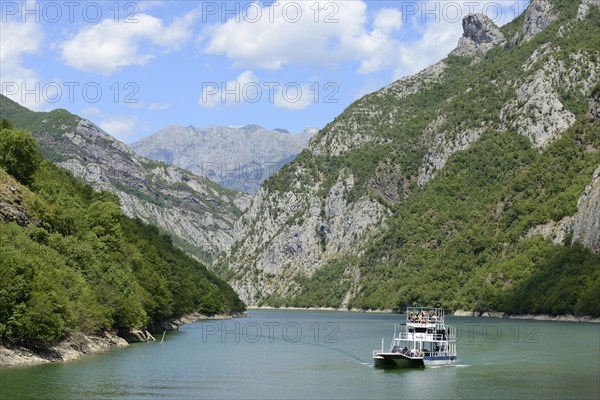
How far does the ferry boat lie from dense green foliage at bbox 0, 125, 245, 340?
38066mm

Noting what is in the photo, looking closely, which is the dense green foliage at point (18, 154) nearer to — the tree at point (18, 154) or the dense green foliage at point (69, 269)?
the tree at point (18, 154)

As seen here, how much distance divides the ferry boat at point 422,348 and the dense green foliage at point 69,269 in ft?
125

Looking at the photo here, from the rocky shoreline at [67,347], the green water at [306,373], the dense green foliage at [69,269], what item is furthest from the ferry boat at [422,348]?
the dense green foliage at [69,269]

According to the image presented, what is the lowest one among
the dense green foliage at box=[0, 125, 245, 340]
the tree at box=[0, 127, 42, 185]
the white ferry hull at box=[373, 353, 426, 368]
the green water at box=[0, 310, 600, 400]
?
the green water at box=[0, 310, 600, 400]

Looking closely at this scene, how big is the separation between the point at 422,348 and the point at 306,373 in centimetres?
1870

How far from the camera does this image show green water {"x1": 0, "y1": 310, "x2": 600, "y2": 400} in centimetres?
7831

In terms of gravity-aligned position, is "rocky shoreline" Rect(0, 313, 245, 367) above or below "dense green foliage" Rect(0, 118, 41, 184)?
below

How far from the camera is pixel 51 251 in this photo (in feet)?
356

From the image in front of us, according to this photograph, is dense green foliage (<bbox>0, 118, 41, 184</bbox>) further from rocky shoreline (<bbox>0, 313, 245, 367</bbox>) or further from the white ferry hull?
the white ferry hull

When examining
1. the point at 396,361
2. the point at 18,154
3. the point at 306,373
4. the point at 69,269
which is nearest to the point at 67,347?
the point at 69,269

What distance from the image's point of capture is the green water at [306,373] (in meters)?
78.3

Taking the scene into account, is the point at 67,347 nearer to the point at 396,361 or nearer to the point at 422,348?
the point at 396,361

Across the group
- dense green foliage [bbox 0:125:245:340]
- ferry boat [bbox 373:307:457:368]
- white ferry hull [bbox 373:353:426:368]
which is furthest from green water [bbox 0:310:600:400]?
dense green foliage [bbox 0:125:245:340]

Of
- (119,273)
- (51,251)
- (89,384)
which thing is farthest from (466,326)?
(89,384)
